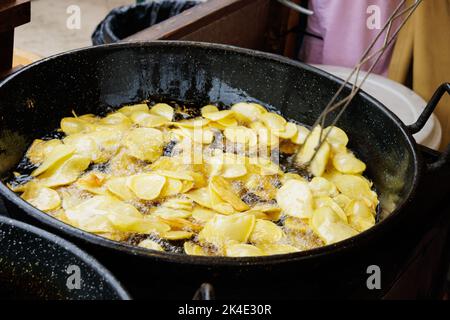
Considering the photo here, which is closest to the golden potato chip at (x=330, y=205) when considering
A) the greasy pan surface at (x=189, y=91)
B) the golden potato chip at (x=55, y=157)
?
the greasy pan surface at (x=189, y=91)

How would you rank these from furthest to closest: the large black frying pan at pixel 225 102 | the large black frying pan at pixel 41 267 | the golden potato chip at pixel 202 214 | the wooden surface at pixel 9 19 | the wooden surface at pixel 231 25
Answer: the wooden surface at pixel 231 25
the wooden surface at pixel 9 19
the golden potato chip at pixel 202 214
the large black frying pan at pixel 225 102
the large black frying pan at pixel 41 267

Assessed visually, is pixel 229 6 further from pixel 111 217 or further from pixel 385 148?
pixel 111 217

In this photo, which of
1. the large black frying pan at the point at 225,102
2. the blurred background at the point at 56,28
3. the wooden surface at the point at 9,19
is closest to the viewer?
the large black frying pan at the point at 225,102

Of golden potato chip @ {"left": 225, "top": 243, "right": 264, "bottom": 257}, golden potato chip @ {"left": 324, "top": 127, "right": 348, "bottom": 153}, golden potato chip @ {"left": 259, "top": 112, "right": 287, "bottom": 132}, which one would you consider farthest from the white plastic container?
golden potato chip @ {"left": 225, "top": 243, "right": 264, "bottom": 257}

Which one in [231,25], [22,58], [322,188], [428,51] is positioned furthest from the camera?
[428,51]

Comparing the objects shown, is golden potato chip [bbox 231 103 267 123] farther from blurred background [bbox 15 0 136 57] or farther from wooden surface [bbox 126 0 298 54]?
blurred background [bbox 15 0 136 57]

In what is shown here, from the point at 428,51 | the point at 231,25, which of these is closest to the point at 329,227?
the point at 231,25

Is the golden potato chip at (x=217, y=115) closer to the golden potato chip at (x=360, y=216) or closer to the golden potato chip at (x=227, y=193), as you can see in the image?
the golden potato chip at (x=227, y=193)

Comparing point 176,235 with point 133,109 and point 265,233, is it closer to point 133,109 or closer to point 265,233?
point 265,233

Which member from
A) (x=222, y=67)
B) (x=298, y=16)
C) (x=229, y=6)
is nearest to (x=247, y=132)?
(x=222, y=67)
